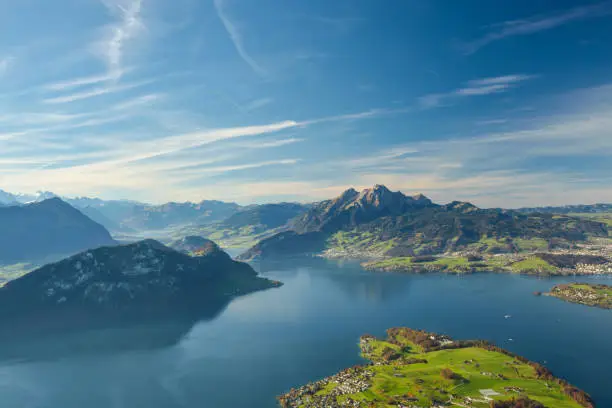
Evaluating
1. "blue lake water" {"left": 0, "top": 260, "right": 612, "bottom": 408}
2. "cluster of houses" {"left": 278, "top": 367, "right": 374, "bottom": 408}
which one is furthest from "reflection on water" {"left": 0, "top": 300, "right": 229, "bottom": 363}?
"cluster of houses" {"left": 278, "top": 367, "right": 374, "bottom": 408}

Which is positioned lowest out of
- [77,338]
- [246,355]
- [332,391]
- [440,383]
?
[77,338]

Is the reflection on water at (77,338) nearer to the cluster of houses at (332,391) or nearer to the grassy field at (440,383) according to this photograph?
the cluster of houses at (332,391)

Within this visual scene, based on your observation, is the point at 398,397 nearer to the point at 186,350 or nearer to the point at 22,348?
the point at 186,350

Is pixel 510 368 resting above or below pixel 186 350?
above

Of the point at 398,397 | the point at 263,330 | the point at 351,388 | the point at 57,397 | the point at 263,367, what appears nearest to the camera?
the point at 398,397

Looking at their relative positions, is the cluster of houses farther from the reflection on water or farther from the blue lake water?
the reflection on water

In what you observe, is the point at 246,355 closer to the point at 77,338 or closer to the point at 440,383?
the point at 440,383

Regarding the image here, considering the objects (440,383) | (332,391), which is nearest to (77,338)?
(332,391)

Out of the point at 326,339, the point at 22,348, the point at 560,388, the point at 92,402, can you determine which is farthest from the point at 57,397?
the point at 560,388
